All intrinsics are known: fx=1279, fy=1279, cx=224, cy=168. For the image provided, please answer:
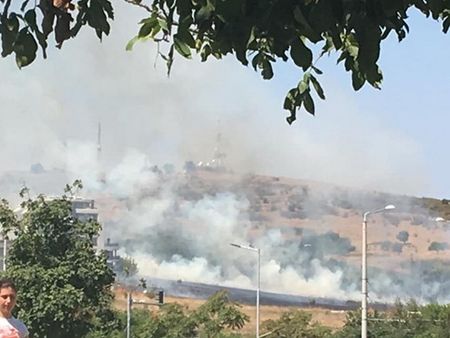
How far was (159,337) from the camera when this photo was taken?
65.6 meters

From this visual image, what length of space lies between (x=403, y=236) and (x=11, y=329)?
124335mm

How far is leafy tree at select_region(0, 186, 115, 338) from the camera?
41344mm

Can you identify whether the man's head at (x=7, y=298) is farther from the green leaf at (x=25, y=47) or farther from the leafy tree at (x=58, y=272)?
the leafy tree at (x=58, y=272)

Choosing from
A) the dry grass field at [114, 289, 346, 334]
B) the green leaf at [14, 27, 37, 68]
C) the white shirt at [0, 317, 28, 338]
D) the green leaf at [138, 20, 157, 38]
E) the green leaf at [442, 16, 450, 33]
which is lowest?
the white shirt at [0, 317, 28, 338]

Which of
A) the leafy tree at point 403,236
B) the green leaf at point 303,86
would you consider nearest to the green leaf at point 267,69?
the green leaf at point 303,86

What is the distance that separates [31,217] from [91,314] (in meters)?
3.83

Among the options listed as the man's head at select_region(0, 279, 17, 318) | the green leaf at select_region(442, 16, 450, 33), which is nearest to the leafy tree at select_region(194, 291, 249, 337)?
the man's head at select_region(0, 279, 17, 318)

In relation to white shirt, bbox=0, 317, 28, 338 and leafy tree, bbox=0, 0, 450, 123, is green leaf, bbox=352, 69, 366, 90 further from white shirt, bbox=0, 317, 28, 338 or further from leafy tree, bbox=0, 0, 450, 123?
white shirt, bbox=0, 317, 28, 338

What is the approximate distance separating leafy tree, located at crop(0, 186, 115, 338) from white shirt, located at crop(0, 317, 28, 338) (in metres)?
33.4

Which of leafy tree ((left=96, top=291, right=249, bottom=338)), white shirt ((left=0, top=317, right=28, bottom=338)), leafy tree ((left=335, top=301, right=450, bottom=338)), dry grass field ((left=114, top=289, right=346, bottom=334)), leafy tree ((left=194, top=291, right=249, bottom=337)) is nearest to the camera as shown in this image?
white shirt ((left=0, top=317, right=28, bottom=338))

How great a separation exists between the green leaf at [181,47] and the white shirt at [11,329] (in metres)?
3.01

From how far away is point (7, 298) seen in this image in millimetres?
7664

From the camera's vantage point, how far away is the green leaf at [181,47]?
482cm

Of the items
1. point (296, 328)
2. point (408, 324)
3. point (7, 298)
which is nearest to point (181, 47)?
point (7, 298)
